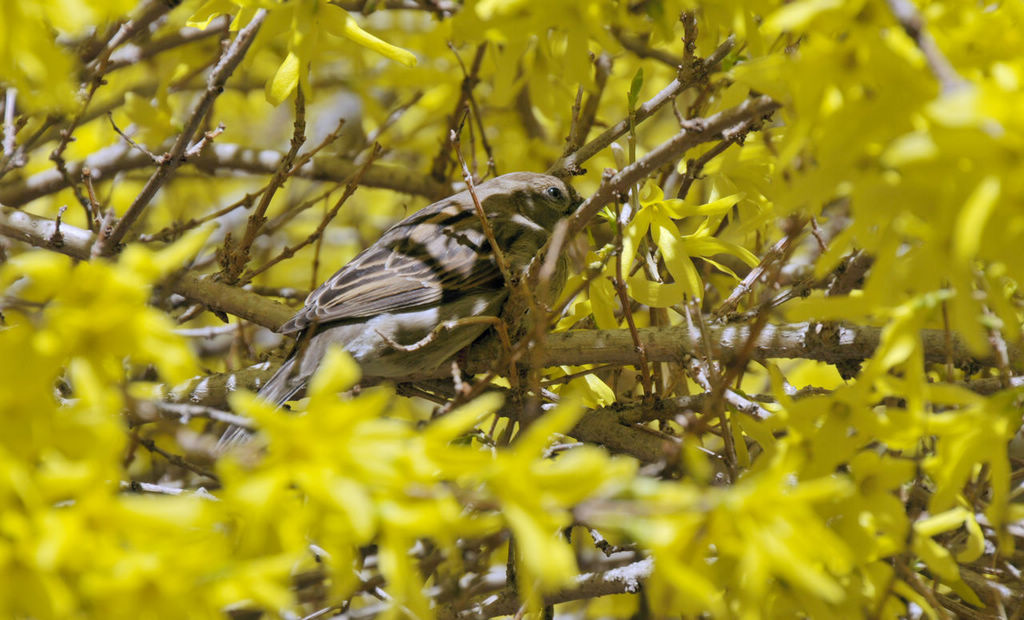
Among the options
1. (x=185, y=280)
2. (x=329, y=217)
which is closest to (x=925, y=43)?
(x=329, y=217)

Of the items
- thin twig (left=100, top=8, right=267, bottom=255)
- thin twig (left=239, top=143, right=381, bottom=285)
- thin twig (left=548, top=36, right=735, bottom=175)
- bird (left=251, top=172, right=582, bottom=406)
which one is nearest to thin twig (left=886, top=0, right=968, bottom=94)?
thin twig (left=548, top=36, right=735, bottom=175)

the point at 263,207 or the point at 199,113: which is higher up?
the point at 199,113

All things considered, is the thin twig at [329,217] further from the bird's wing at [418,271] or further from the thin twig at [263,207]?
the bird's wing at [418,271]

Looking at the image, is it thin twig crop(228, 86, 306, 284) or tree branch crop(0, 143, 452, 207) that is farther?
tree branch crop(0, 143, 452, 207)

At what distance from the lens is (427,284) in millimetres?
4340

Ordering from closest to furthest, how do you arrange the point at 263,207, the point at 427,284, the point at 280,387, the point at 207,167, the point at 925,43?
the point at 925,43 → the point at 263,207 → the point at 280,387 → the point at 427,284 → the point at 207,167

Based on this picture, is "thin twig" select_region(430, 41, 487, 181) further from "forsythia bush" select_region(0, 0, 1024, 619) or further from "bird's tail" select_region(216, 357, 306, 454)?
"forsythia bush" select_region(0, 0, 1024, 619)

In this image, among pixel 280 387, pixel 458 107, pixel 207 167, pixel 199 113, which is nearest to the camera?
pixel 199 113

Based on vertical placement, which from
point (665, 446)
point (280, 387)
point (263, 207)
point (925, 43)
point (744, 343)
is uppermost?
point (925, 43)

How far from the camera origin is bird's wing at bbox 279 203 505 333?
419cm

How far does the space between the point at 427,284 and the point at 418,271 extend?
81 millimetres

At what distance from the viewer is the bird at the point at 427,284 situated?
4.02 meters

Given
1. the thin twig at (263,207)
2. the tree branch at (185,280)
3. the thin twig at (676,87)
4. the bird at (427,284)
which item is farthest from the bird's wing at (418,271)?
the thin twig at (676,87)

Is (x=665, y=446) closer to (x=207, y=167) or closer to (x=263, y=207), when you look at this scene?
(x=263, y=207)
